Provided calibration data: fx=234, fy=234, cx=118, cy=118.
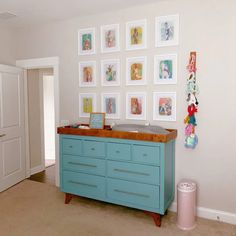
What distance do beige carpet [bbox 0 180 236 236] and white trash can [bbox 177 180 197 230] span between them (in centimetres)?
8

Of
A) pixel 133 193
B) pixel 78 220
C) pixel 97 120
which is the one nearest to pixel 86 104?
pixel 97 120

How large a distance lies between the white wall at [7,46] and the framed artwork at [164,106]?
2.55 m

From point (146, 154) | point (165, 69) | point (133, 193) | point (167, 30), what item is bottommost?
point (133, 193)

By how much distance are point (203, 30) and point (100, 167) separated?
200 centimetres

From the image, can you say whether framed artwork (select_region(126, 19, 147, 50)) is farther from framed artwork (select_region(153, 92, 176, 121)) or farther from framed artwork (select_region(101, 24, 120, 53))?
framed artwork (select_region(153, 92, 176, 121))

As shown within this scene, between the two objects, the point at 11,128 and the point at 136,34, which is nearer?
the point at 136,34

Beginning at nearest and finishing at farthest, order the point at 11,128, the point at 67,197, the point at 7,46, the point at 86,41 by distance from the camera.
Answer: the point at 67,197 → the point at 86,41 → the point at 11,128 → the point at 7,46

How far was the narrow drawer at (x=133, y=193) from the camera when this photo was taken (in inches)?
102

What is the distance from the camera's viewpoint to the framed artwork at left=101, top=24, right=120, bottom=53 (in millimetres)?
3133

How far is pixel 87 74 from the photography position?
3.40 meters

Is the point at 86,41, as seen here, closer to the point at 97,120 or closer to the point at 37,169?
the point at 97,120

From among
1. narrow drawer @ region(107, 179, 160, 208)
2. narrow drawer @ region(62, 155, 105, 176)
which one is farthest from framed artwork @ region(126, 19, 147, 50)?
narrow drawer @ region(107, 179, 160, 208)

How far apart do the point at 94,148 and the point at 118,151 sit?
335 mm

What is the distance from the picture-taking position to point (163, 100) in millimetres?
2910
